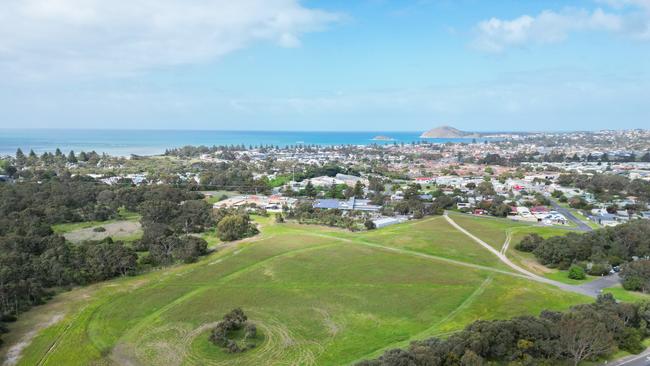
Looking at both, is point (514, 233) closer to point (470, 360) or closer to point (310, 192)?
point (470, 360)

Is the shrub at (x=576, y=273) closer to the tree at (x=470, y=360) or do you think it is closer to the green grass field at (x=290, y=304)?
the green grass field at (x=290, y=304)

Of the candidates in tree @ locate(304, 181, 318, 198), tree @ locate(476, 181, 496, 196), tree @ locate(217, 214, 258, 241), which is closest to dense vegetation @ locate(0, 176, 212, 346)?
tree @ locate(217, 214, 258, 241)

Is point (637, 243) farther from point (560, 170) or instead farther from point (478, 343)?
point (560, 170)

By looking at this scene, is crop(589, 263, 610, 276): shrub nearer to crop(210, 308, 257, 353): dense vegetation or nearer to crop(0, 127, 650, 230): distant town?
crop(0, 127, 650, 230): distant town

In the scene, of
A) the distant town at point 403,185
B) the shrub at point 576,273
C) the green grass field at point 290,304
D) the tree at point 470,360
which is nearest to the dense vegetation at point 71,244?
the green grass field at point 290,304

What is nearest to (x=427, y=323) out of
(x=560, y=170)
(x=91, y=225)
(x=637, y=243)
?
(x=637, y=243)
